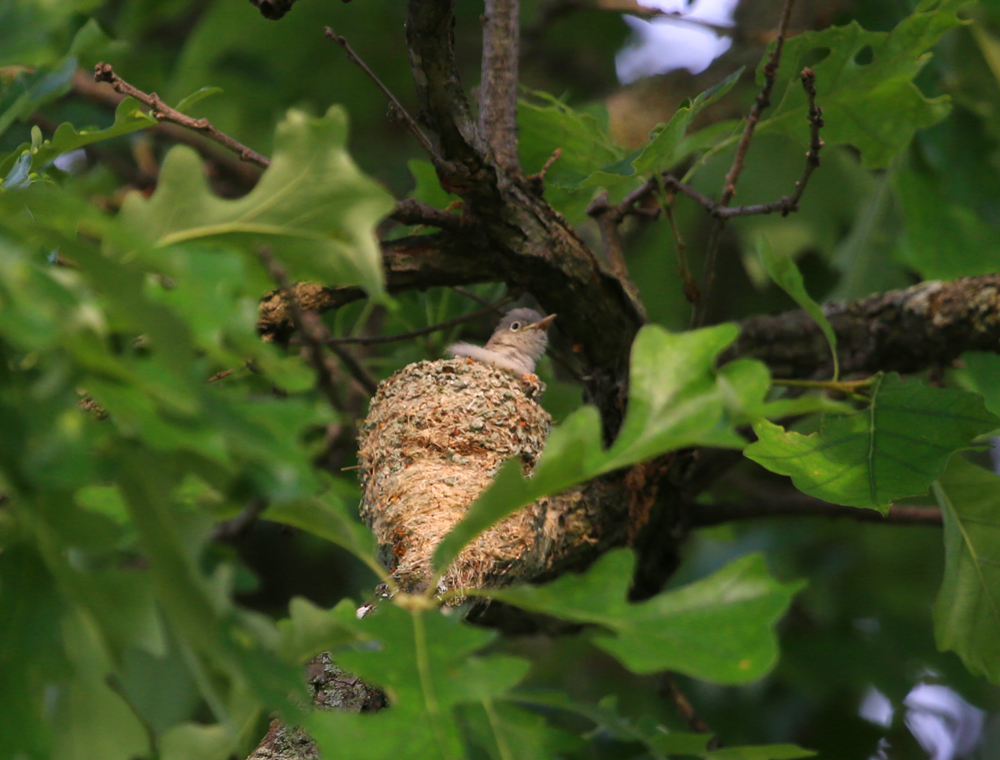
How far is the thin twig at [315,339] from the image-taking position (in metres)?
1.38

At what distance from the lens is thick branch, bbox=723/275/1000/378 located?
2.83 meters

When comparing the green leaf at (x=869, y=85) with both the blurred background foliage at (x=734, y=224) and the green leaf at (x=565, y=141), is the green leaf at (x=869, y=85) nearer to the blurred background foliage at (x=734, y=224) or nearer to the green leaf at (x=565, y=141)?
the green leaf at (x=565, y=141)

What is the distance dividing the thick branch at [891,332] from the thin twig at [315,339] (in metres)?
1.26

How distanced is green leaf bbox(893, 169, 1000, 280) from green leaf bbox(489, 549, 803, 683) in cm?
276

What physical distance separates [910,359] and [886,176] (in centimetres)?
146

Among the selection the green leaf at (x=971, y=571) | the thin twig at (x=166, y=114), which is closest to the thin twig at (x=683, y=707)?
the green leaf at (x=971, y=571)

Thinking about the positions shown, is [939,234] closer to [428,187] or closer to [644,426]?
[428,187]

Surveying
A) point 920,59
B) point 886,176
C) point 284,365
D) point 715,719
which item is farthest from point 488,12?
point 715,719

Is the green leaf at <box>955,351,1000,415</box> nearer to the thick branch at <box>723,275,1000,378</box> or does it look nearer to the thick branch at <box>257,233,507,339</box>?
the thick branch at <box>723,275,1000,378</box>

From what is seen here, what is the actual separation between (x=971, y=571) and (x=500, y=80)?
171 centimetres

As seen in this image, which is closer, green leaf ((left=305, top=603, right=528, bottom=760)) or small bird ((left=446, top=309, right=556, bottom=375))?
green leaf ((left=305, top=603, right=528, bottom=760))

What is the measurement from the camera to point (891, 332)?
9.63 feet

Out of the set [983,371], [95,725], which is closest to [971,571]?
[983,371]

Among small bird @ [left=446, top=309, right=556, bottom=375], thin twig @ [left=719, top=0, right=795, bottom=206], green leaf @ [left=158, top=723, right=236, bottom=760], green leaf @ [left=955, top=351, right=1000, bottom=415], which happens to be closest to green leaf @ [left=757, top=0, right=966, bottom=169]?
thin twig @ [left=719, top=0, right=795, bottom=206]
